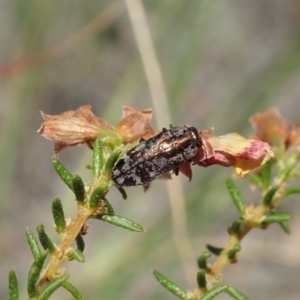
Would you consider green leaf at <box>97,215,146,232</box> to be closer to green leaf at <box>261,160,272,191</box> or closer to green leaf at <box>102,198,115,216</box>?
green leaf at <box>102,198,115,216</box>

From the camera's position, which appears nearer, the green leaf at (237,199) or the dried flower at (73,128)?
the dried flower at (73,128)

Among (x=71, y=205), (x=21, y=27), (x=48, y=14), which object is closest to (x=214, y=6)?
(x=48, y=14)

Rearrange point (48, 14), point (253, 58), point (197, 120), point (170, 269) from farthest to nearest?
point (253, 58)
point (197, 120)
point (48, 14)
point (170, 269)

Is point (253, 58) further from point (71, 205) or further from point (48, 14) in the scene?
point (71, 205)

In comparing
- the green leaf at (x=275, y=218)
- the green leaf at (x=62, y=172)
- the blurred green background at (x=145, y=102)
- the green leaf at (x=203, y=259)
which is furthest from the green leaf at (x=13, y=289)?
the blurred green background at (x=145, y=102)

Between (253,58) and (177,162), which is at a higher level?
(253,58)

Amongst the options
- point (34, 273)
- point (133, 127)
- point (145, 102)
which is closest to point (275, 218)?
point (133, 127)

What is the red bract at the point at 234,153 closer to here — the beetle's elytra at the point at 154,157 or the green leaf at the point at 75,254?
the beetle's elytra at the point at 154,157
